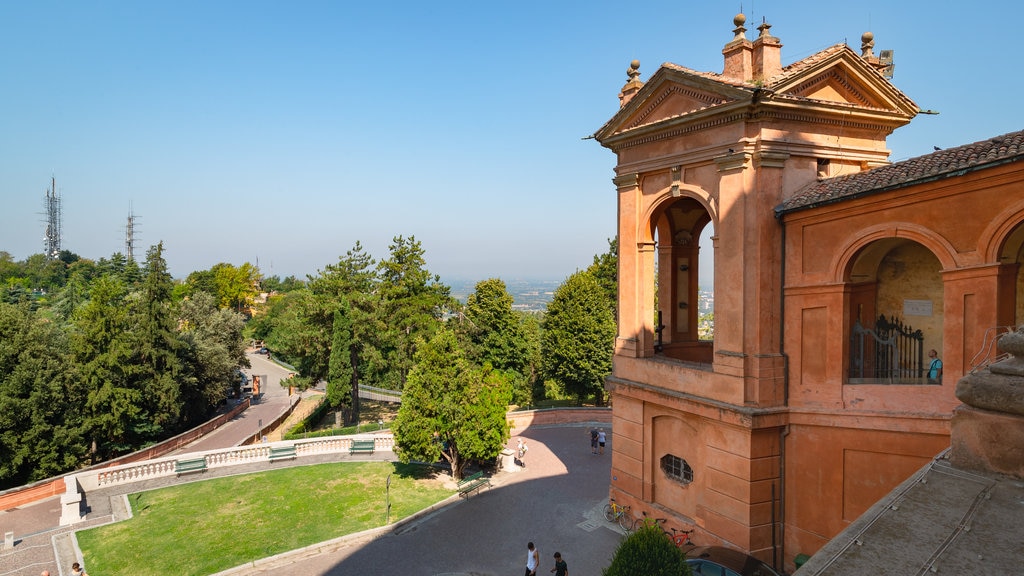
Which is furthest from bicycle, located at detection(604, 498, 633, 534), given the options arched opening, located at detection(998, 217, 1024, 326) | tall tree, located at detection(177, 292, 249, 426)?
tall tree, located at detection(177, 292, 249, 426)

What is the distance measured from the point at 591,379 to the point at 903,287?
25.0m

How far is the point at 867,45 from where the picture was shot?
15.4 metres

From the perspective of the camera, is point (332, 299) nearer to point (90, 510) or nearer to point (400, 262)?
point (400, 262)

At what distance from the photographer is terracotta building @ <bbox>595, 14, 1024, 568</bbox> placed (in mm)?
10961

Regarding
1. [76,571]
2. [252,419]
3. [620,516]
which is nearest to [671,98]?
[620,516]

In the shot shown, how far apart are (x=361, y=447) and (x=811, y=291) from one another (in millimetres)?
21039

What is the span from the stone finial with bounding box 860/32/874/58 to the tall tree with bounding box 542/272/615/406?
24.6m

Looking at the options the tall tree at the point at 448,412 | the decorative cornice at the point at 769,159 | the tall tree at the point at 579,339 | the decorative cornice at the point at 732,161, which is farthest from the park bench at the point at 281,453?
the decorative cornice at the point at 769,159

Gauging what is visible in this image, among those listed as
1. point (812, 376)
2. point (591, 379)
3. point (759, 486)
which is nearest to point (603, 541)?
point (759, 486)

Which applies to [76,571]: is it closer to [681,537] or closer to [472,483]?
[472,483]

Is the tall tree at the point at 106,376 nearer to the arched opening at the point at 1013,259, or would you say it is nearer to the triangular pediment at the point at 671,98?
the triangular pediment at the point at 671,98

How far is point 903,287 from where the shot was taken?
1366cm

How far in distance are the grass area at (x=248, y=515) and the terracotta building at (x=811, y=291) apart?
10.4 metres

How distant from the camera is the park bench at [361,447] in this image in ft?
87.9
